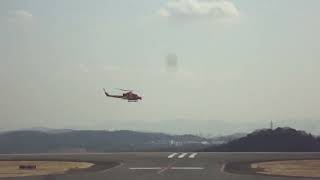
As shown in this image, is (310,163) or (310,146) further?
(310,146)

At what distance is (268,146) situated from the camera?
72.6 m

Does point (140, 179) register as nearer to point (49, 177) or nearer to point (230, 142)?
point (49, 177)

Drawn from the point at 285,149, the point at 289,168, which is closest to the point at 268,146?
the point at 285,149

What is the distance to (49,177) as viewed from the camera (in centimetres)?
3073

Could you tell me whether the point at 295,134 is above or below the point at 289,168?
above

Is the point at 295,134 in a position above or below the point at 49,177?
above

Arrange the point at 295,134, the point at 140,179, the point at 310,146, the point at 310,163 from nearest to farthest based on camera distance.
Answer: the point at 140,179
the point at 310,163
the point at 310,146
the point at 295,134

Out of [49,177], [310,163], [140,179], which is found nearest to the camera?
[140,179]

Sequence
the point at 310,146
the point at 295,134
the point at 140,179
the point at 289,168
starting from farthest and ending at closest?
the point at 295,134
the point at 310,146
the point at 289,168
the point at 140,179

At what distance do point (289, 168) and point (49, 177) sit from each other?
50.0ft

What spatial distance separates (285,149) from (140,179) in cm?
4524

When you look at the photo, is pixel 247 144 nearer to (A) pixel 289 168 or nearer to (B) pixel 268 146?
(B) pixel 268 146

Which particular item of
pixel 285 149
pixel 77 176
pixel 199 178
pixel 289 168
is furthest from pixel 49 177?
pixel 285 149

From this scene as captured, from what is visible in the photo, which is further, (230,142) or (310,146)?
(230,142)
